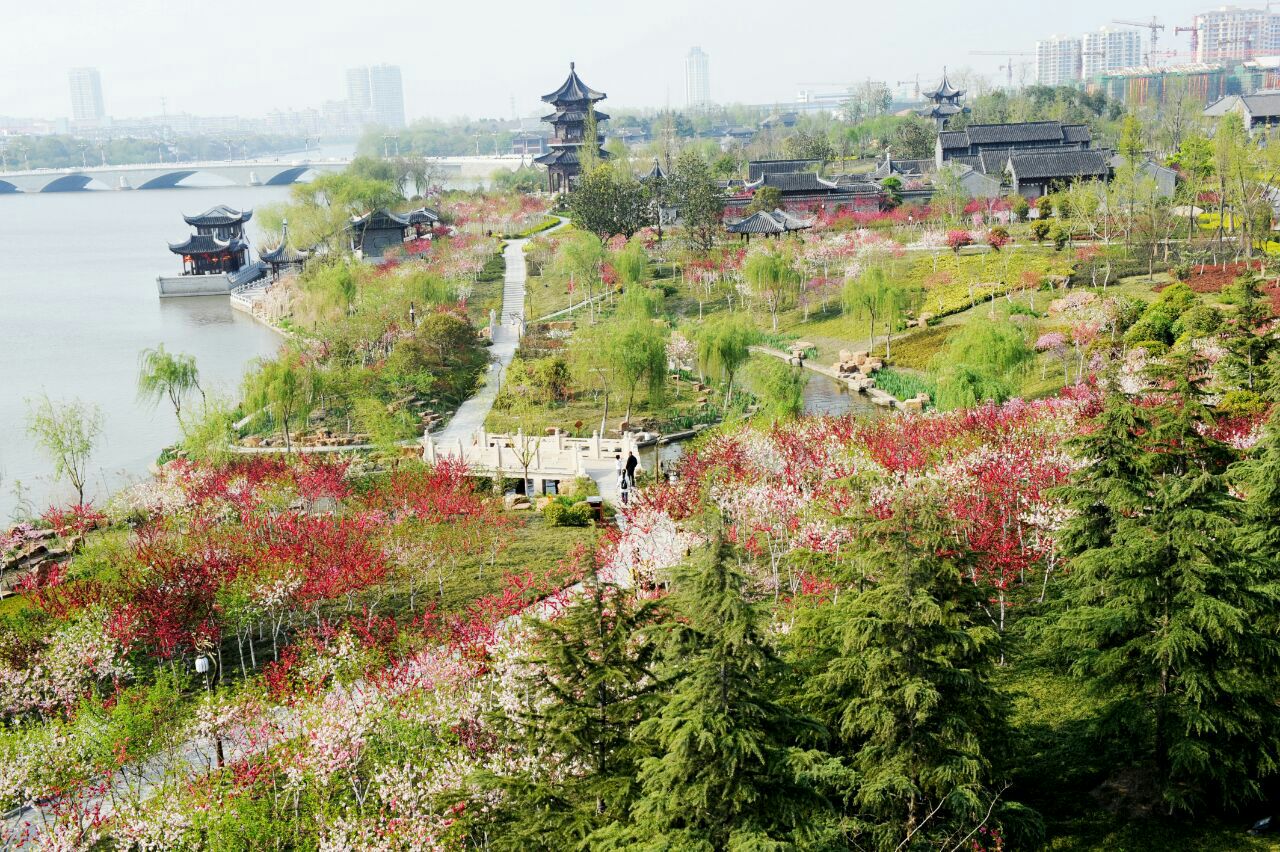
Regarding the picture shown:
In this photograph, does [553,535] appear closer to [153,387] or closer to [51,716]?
[51,716]

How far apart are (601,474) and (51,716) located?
1386cm

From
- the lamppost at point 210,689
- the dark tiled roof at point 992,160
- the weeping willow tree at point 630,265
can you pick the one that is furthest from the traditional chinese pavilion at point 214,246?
the lamppost at point 210,689

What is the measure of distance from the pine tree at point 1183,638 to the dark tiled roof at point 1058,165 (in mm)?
48709

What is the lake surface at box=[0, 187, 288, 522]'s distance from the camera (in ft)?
108

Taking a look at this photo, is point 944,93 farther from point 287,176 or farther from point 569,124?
point 287,176

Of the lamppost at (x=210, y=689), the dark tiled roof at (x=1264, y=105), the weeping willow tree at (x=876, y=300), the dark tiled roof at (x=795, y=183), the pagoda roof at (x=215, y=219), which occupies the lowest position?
the lamppost at (x=210, y=689)

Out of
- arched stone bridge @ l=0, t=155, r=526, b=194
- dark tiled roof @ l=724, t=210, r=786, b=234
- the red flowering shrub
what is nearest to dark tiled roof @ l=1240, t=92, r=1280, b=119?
the red flowering shrub

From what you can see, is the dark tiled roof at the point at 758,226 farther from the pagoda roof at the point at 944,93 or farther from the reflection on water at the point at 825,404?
the pagoda roof at the point at 944,93

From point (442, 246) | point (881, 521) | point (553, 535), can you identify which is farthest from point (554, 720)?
point (442, 246)

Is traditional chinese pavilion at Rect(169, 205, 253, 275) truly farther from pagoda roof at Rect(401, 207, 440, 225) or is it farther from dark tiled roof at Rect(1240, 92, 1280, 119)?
dark tiled roof at Rect(1240, 92, 1280, 119)

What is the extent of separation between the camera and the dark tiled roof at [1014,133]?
6706cm

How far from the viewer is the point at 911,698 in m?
10.7

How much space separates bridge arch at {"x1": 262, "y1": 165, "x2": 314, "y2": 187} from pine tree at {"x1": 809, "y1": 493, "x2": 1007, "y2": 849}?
13140 cm

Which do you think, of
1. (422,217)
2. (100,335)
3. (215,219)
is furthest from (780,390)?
(422,217)
